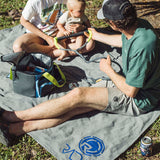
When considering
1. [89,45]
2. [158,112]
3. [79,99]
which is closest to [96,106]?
[79,99]

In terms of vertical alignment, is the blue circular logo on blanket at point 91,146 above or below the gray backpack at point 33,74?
below

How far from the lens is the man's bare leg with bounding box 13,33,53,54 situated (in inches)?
149

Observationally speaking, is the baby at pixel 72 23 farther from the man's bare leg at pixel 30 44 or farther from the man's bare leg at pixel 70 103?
the man's bare leg at pixel 70 103

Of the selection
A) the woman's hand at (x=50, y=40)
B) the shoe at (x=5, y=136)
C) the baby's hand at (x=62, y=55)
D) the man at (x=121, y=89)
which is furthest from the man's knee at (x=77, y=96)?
the woman's hand at (x=50, y=40)

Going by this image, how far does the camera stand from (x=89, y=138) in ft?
9.64

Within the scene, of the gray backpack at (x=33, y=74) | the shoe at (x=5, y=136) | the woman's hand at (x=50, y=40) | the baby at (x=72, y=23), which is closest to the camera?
the shoe at (x=5, y=136)

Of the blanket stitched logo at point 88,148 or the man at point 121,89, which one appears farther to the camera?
the blanket stitched logo at point 88,148

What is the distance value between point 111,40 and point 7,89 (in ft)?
5.48

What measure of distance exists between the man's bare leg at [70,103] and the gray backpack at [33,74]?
48cm

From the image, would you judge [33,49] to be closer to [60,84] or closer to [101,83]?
[60,84]

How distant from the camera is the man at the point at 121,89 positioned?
2369 millimetres

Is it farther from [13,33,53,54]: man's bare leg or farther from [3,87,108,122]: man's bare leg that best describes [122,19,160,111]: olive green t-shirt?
[13,33,53,54]: man's bare leg

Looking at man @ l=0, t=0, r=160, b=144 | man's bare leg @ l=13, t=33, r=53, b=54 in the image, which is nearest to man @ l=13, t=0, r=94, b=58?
man's bare leg @ l=13, t=33, r=53, b=54

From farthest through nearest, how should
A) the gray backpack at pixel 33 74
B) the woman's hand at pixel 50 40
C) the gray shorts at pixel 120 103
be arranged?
the woman's hand at pixel 50 40, the gray backpack at pixel 33 74, the gray shorts at pixel 120 103
